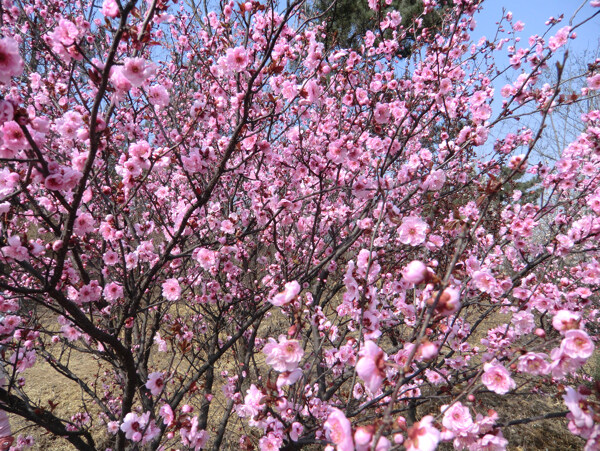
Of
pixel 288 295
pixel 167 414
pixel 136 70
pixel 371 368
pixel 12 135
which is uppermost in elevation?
pixel 136 70

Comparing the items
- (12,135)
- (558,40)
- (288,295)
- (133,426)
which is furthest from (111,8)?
(558,40)

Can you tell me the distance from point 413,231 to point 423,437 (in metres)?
1.30

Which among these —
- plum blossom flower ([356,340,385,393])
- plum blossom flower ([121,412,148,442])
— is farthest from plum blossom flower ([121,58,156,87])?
plum blossom flower ([121,412,148,442])

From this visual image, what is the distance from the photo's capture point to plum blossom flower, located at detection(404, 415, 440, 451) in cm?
105

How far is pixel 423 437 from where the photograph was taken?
1.08m

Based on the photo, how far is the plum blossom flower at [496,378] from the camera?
56.2 inches

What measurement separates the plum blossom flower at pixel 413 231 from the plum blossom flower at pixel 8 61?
2.11 meters

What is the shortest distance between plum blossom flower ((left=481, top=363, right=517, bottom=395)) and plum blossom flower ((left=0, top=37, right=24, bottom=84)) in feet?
7.79

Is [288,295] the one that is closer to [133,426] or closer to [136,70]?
[136,70]

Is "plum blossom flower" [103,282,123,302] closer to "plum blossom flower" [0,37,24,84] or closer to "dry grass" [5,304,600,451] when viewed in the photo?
"plum blossom flower" [0,37,24,84]

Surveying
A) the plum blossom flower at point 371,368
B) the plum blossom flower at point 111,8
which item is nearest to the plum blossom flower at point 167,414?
the plum blossom flower at point 371,368

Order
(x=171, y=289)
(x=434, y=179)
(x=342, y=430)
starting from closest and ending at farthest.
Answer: (x=342, y=430)
(x=434, y=179)
(x=171, y=289)

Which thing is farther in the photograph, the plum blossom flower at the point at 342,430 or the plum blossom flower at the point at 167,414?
the plum blossom flower at the point at 167,414

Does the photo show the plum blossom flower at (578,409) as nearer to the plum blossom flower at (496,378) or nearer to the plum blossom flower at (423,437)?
the plum blossom flower at (496,378)
